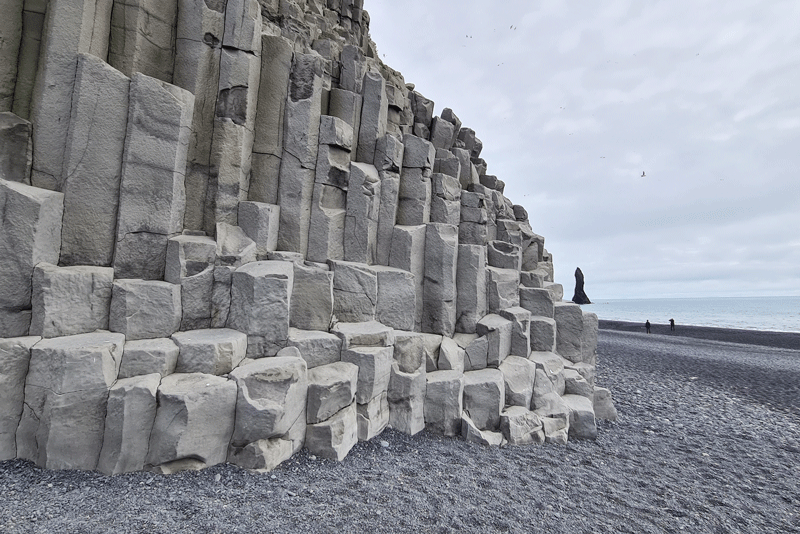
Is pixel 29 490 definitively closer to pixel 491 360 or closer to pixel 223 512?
pixel 223 512

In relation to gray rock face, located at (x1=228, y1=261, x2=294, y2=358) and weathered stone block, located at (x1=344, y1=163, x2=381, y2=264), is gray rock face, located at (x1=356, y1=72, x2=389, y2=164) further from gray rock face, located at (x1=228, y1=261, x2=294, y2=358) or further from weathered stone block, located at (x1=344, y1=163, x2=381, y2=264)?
gray rock face, located at (x1=228, y1=261, x2=294, y2=358)

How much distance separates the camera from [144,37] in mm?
6602

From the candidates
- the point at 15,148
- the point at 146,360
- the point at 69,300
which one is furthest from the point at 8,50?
the point at 146,360

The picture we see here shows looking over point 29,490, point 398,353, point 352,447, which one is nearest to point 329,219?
point 398,353

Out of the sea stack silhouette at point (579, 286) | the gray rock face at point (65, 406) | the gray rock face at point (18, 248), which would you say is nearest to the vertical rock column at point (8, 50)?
the gray rock face at point (18, 248)

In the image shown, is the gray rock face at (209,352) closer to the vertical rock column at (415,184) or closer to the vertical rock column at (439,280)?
the vertical rock column at (439,280)

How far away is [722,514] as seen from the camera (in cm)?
Answer: 558

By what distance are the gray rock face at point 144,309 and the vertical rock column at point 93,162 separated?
0.79 m

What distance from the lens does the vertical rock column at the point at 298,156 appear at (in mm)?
7512

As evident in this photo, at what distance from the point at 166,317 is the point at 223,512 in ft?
9.30

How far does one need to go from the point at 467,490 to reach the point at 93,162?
699 cm

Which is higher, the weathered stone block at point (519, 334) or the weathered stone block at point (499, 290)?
the weathered stone block at point (499, 290)

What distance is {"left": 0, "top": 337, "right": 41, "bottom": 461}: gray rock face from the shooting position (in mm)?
4762

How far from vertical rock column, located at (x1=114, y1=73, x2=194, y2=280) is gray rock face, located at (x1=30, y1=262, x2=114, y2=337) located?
47 centimetres
